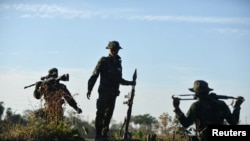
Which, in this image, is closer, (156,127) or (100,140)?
(100,140)

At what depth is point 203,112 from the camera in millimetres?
11977

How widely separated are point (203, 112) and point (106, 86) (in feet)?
8.55

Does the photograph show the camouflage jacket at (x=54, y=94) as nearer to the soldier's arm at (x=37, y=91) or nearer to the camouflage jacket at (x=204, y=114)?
the soldier's arm at (x=37, y=91)

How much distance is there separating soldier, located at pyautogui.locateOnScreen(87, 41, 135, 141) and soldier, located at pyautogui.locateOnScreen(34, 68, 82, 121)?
108 centimetres

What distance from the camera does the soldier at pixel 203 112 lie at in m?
11.9

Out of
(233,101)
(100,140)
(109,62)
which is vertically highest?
(109,62)

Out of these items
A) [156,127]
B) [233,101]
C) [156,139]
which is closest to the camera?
[233,101]

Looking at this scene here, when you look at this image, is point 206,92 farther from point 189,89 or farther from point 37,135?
point 37,135

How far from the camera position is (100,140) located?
Answer: 1325 cm

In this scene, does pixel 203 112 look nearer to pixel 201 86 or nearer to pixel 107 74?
pixel 201 86

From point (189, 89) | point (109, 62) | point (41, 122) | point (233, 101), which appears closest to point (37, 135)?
point (41, 122)

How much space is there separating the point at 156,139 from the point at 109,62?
2.41m

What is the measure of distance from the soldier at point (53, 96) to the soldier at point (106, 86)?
1077 mm

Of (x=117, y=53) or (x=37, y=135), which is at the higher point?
(x=117, y=53)
